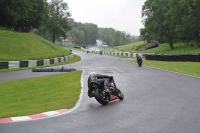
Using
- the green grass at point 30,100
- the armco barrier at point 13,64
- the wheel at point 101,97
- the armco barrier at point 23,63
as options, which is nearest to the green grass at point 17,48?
the armco barrier at point 23,63

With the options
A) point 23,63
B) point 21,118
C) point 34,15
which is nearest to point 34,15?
point 34,15

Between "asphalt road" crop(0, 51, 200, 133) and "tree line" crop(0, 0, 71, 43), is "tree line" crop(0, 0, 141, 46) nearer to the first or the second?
"tree line" crop(0, 0, 71, 43)

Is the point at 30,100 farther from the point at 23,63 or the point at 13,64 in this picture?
the point at 23,63

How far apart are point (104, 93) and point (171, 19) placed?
69.4m

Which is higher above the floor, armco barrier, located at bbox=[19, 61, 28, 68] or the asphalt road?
armco barrier, located at bbox=[19, 61, 28, 68]

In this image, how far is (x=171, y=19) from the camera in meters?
75.8

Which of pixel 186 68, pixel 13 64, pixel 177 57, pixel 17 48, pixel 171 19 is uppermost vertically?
pixel 171 19

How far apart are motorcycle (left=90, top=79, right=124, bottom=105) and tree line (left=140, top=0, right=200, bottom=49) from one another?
60274mm

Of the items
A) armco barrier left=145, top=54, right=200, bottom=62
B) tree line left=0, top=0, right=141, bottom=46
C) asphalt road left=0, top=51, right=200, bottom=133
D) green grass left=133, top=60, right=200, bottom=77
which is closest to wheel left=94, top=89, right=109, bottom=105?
asphalt road left=0, top=51, right=200, bottom=133

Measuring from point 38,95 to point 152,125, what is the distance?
276 inches

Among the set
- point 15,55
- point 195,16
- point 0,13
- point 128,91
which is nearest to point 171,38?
point 195,16

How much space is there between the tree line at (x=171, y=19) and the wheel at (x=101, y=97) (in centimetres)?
6114

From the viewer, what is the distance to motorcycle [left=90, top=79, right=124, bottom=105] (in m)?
10.1

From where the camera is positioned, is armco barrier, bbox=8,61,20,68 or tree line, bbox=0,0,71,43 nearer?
armco barrier, bbox=8,61,20,68
